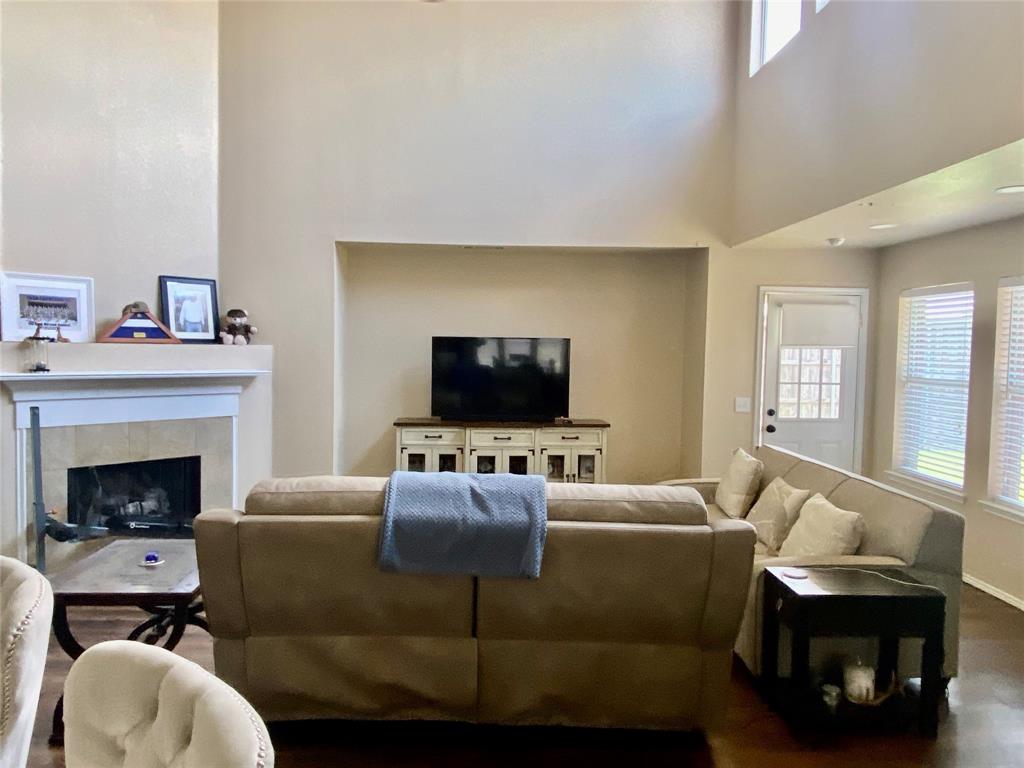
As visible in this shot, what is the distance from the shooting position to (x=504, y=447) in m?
5.32

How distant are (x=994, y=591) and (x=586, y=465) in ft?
9.19

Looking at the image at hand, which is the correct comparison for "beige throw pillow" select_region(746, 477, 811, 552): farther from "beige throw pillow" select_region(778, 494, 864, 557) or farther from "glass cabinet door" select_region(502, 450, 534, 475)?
"glass cabinet door" select_region(502, 450, 534, 475)

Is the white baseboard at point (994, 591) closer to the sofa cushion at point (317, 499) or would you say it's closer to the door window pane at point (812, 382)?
the door window pane at point (812, 382)

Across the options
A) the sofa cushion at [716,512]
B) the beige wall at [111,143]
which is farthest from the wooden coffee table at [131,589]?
the sofa cushion at [716,512]

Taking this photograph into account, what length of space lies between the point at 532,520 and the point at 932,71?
9.13 ft

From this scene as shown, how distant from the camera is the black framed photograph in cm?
462

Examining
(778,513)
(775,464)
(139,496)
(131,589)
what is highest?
(775,464)

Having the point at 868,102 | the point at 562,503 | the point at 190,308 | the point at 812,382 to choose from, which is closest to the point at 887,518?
the point at 562,503

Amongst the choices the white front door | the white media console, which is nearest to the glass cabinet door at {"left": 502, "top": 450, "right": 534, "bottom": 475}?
the white media console

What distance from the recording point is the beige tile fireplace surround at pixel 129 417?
3547 millimetres

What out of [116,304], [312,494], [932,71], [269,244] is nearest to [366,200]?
[269,244]

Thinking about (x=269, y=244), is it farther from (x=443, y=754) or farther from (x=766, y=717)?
(x=766, y=717)

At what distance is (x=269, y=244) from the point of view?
513 cm

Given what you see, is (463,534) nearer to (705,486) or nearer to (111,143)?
(705,486)
